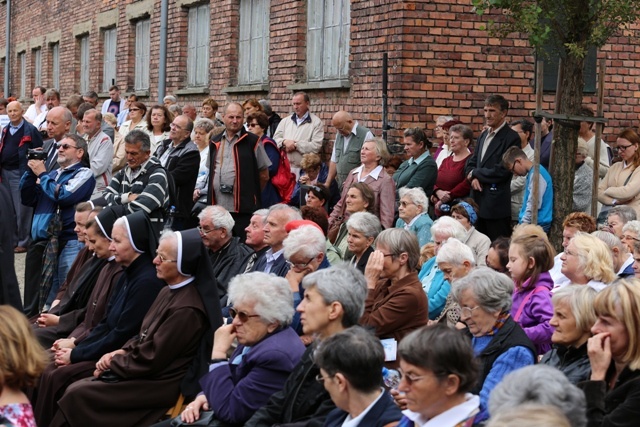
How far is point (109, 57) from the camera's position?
1044 inches

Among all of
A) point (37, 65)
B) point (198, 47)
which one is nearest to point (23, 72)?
point (37, 65)

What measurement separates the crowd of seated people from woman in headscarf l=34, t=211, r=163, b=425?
0.05ft

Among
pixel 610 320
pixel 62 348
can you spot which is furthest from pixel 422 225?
pixel 610 320

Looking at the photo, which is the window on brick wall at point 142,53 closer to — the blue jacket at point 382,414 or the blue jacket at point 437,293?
the blue jacket at point 437,293

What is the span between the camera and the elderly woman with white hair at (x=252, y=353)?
6602 millimetres

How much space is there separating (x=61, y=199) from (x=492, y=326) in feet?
21.1

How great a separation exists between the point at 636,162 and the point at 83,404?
6.37 m

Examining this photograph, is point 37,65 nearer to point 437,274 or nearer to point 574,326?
point 437,274

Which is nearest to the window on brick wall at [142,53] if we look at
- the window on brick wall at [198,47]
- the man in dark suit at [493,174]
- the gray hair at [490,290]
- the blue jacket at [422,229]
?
the window on brick wall at [198,47]

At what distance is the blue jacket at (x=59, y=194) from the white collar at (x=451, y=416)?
7425mm

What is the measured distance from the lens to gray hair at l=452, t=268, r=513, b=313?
6.41 metres

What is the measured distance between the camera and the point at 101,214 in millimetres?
9469

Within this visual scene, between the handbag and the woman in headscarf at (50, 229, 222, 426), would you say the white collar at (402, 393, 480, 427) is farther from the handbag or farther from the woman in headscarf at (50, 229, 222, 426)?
the woman in headscarf at (50, 229, 222, 426)

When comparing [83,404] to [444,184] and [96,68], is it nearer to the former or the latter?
[444,184]
